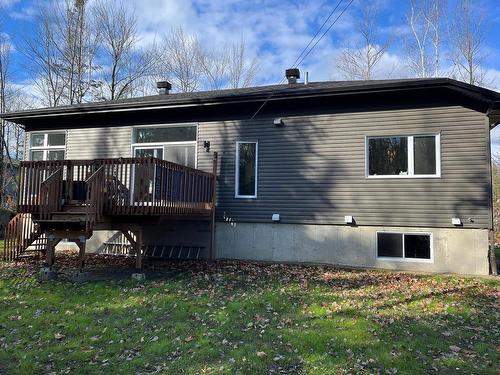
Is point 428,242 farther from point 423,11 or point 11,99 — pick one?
point 11,99

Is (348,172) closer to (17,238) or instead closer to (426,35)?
(17,238)

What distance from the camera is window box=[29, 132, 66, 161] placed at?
43.2 feet

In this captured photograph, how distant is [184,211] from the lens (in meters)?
9.50

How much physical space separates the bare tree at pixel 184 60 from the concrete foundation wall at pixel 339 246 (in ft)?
65.2

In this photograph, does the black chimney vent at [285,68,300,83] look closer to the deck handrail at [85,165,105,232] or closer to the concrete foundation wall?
the concrete foundation wall

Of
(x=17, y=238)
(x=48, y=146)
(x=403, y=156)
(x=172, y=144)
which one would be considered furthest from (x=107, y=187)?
(x=403, y=156)

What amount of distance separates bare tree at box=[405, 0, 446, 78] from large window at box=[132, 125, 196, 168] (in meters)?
18.9

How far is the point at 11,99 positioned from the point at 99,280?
23.1m

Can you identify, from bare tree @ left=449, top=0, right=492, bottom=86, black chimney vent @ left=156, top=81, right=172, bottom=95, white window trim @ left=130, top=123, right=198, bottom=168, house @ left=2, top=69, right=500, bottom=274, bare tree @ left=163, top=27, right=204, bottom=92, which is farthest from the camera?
bare tree @ left=163, top=27, right=204, bottom=92

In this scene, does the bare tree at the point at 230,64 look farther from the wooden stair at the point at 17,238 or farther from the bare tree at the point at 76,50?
the wooden stair at the point at 17,238

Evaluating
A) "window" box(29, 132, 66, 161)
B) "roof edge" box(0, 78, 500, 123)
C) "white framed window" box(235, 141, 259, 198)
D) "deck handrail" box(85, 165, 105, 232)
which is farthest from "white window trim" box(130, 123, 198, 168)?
"deck handrail" box(85, 165, 105, 232)

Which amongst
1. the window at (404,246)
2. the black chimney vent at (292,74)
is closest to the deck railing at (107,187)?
the window at (404,246)

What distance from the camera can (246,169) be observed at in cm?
1114

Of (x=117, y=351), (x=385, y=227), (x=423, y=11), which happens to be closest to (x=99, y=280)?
(x=117, y=351)
